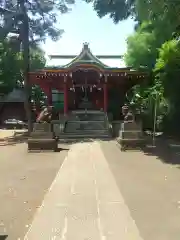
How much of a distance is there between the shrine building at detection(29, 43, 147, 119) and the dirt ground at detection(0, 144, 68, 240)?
11082 mm

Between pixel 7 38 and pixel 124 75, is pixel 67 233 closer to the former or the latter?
pixel 124 75

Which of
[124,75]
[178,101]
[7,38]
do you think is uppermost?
[7,38]

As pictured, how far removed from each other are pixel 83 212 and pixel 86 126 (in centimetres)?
1703

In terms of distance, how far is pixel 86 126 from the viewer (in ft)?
73.0

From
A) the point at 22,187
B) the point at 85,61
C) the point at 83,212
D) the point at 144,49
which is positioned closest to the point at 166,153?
the point at 22,187

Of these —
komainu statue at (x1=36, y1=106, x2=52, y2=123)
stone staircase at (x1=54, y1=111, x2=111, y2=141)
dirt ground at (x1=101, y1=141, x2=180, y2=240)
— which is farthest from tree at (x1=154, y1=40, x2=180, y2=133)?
komainu statue at (x1=36, y1=106, x2=52, y2=123)

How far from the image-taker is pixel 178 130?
17.8 m

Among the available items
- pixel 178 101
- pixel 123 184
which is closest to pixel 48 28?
pixel 178 101

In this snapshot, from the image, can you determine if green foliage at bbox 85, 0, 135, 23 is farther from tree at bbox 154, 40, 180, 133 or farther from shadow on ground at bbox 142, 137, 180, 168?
shadow on ground at bbox 142, 137, 180, 168

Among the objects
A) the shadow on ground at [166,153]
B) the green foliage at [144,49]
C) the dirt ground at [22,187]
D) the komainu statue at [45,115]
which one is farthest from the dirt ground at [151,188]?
the green foliage at [144,49]

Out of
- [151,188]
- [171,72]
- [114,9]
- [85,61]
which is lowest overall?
[151,188]

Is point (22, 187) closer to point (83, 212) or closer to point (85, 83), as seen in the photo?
point (83, 212)

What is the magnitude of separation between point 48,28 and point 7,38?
290cm

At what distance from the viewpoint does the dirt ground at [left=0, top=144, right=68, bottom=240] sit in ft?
15.7
